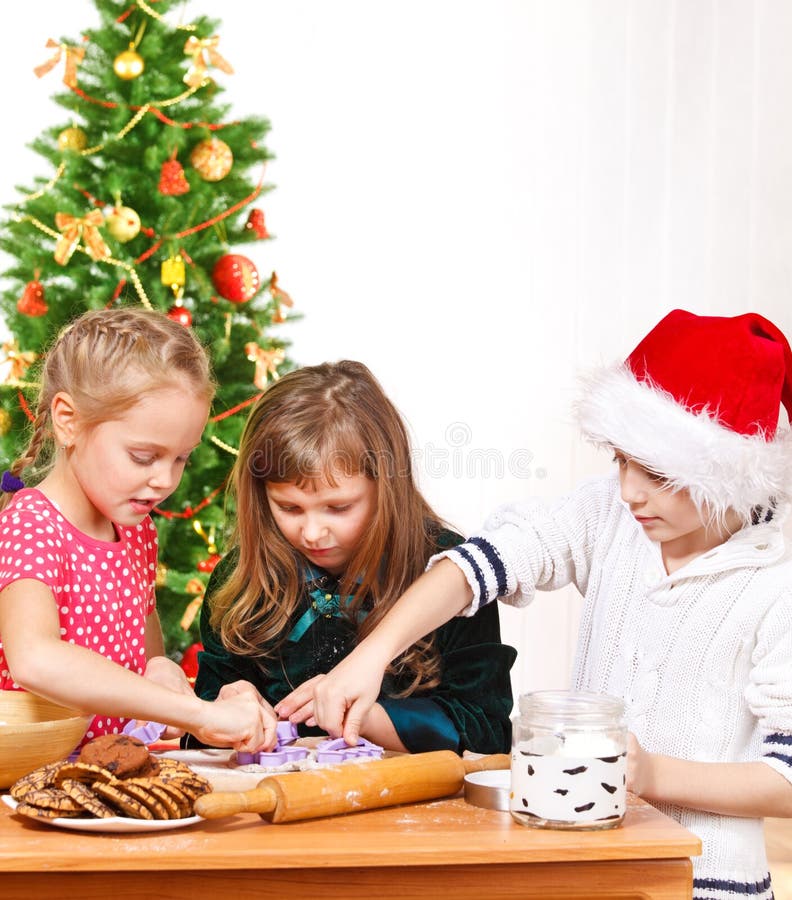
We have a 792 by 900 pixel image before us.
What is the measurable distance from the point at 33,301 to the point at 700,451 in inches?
85.7

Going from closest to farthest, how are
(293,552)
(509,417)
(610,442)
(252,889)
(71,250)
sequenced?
(252,889) < (610,442) < (293,552) < (71,250) < (509,417)

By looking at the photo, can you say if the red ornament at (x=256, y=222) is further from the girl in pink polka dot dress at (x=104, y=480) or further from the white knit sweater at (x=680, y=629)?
the white knit sweater at (x=680, y=629)

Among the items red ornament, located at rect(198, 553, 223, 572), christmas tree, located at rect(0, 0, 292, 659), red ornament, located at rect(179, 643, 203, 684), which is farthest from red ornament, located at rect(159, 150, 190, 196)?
red ornament, located at rect(179, 643, 203, 684)

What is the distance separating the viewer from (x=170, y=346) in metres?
1.55

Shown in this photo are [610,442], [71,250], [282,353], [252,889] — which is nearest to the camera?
[252,889]

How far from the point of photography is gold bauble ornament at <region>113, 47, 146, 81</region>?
306cm

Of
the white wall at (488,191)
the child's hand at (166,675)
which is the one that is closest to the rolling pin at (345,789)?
the child's hand at (166,675)

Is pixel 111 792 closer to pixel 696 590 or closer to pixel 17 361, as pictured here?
pixel 696 590

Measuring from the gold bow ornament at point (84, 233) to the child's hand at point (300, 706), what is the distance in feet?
6.23

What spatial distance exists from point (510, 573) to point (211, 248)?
1.88m

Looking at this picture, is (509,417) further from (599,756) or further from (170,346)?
(599,756)

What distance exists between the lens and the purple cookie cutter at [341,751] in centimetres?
124

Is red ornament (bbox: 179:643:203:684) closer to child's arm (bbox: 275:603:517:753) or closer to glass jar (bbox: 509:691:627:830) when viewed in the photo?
child's arm (bbox: 275:603:517:753)

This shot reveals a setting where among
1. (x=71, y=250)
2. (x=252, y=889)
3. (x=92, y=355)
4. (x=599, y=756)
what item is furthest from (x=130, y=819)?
(x=71, y=250)
